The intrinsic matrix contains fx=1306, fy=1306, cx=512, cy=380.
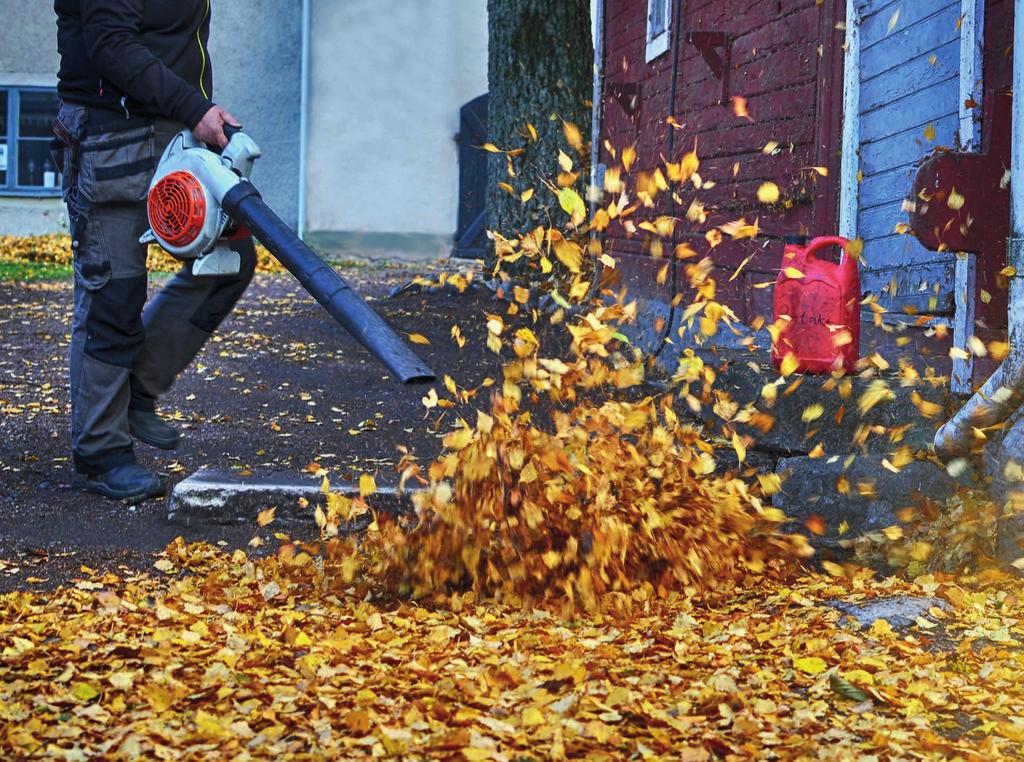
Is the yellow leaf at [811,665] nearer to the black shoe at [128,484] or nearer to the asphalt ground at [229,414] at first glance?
the asphalt ground at [229,414]

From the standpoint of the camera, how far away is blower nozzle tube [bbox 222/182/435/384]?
3.32 meters

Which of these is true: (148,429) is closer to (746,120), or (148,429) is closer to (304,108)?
(746,120)

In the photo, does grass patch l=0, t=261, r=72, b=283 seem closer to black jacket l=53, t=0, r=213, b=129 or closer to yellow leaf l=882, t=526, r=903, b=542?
black jacket l=53, t=0, r=213, b=129

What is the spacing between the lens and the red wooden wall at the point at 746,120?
6504mm

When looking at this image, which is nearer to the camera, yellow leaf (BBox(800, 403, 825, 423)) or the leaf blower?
the leaf blower

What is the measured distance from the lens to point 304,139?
17.3 m

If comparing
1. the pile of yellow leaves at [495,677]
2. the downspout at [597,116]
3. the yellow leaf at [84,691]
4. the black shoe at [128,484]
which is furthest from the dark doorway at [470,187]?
the yellow leaf at [84,691]

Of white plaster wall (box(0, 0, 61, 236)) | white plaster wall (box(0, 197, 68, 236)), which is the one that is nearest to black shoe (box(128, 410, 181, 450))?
white plaster wall (box(0, 0, 61, 236))

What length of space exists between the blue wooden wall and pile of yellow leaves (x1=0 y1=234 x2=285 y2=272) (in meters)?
10.1

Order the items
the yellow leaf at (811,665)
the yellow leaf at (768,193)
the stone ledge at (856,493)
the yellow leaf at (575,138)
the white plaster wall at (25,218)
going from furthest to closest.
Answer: the white plaster wall at (25,218) < the yellow leaf at (575,138) < the yellow leaf at (768,193) < the stone ledge at (856,493) < the yellow leaf at (811,665)

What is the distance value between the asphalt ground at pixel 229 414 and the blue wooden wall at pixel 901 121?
210cm

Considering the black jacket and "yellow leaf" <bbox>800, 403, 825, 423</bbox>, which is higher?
the black jacket

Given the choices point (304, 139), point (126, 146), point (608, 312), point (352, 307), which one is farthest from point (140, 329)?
point (304, 139)

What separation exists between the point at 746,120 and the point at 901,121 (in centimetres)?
228
